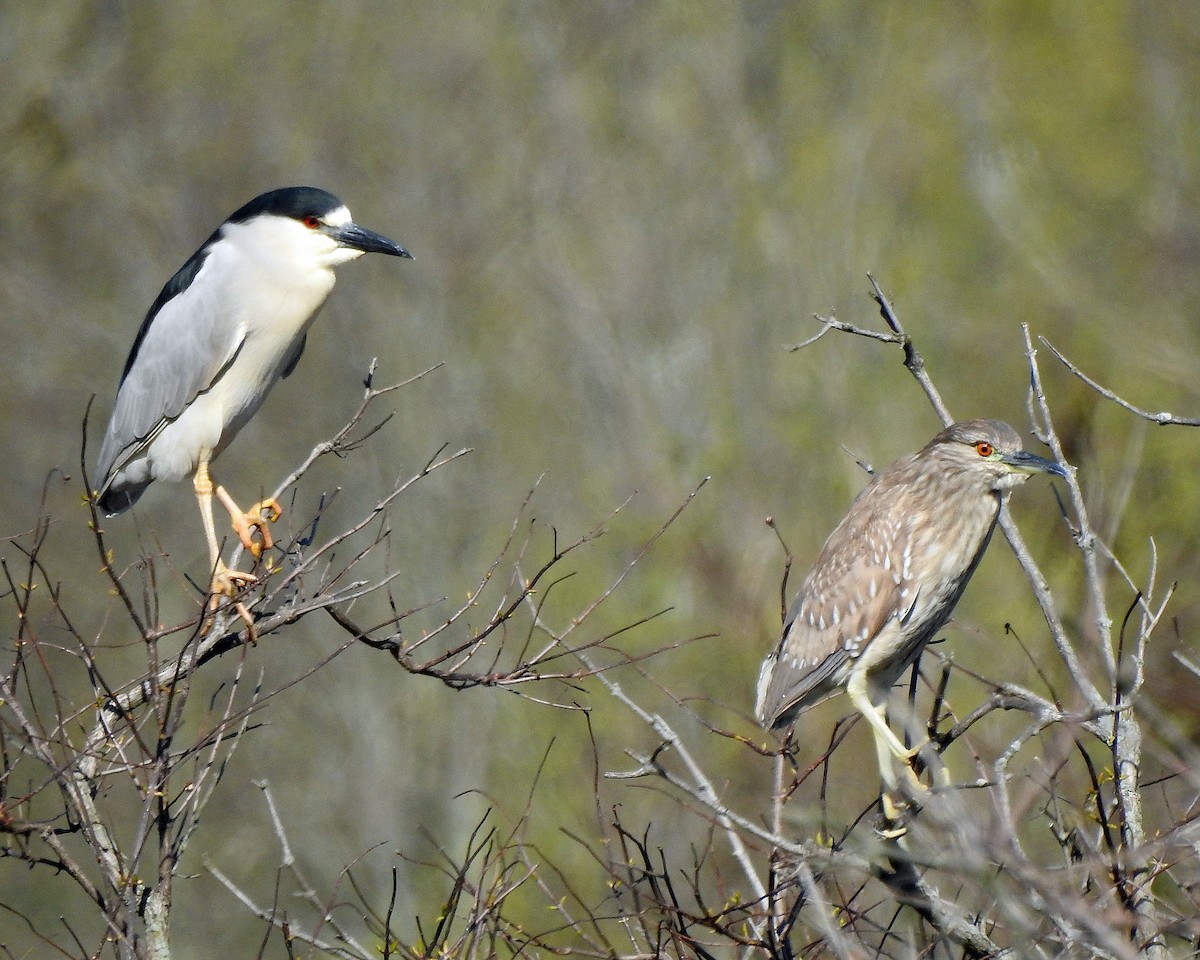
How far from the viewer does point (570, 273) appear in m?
14.0

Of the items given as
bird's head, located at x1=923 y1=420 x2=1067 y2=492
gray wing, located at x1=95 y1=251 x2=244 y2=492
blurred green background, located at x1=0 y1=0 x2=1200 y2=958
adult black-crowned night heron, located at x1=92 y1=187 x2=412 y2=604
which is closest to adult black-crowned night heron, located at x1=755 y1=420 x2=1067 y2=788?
bird's head, located at x1=923 y1=420 x2=1067 y2=492

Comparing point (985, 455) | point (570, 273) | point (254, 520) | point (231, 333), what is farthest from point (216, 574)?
point (570, 273)

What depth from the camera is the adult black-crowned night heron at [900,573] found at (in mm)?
4277

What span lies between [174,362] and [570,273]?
891cm

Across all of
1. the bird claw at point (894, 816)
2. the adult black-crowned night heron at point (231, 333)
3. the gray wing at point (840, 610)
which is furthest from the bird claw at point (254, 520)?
the bird claw at point (894, 816)

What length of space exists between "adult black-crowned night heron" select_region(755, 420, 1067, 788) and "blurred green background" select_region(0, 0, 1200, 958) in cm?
612

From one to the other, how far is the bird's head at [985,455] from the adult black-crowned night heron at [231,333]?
86.8 inches

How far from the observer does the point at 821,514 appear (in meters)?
11.9

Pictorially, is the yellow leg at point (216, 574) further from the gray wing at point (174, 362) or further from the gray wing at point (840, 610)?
the gray wing at point (840, 610)

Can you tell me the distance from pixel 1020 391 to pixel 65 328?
26.8ft

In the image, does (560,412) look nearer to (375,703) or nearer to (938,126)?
(375,703)

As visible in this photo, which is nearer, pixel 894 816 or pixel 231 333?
pixel 894 816

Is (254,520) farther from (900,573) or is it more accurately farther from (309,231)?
(900,573)

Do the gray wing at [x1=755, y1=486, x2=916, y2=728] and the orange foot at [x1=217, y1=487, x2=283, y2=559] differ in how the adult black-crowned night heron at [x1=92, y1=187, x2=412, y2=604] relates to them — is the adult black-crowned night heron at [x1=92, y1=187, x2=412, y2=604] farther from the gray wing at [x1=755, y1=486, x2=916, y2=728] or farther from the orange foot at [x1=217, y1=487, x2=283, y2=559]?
the gray wing at [x1=755, y1=486, x2=916, y2=728]
